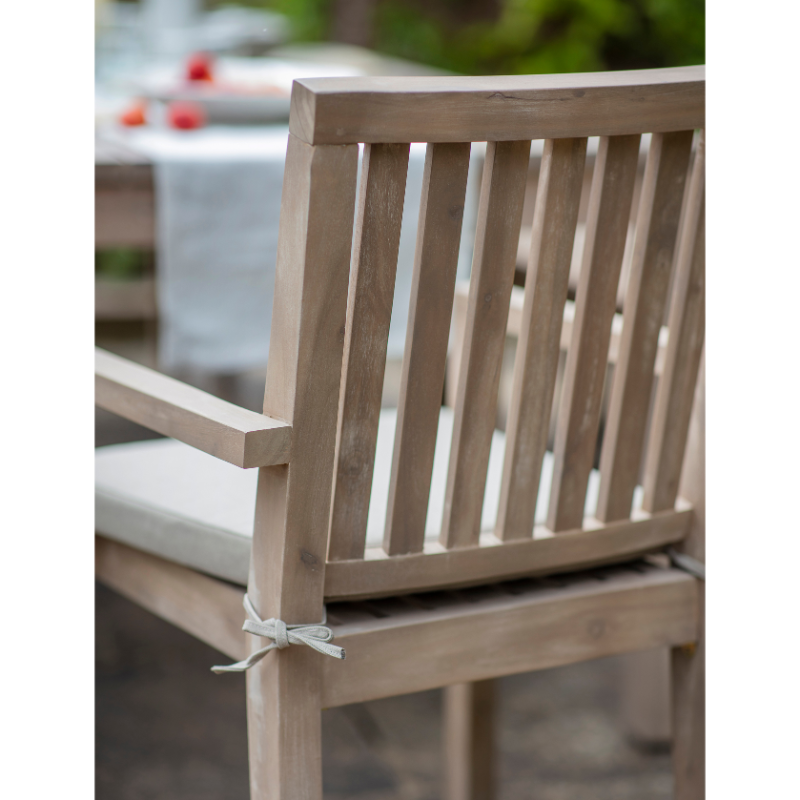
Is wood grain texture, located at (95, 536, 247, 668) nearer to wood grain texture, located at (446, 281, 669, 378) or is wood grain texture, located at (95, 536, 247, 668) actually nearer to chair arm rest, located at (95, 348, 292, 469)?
chair arm rest, located at (95, 348, 292, 469)

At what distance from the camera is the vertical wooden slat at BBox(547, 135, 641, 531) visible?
76 centimetres

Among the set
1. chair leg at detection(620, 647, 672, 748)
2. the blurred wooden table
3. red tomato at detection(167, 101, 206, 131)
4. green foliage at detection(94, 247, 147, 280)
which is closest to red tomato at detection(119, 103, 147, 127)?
red tomato at detection(167, 101, 206, 131)

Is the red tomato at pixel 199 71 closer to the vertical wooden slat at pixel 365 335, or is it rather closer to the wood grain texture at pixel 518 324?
the wood grain texture at pixel 518 324

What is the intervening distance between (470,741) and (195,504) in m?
0.56

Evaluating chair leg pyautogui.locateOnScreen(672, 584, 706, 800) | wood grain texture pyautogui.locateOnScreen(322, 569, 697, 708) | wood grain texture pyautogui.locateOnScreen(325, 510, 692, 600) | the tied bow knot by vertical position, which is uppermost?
wood grain texture pyautogui.locateOnScreen(325, 510, 692, 600)

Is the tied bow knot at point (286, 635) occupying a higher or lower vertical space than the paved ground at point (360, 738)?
higher

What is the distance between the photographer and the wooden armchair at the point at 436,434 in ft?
2.24

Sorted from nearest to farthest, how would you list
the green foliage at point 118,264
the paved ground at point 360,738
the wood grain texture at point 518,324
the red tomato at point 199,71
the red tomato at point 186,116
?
the wood grain texture at point 518,324, the paved ground at point 360,738, the red tomato at point 186,116, the red tomato at point 199,71, the green foliage at point 118,264

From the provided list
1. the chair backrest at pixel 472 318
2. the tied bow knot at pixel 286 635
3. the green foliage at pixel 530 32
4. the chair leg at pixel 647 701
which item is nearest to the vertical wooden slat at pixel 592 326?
the chair backrest at pixel 472 318

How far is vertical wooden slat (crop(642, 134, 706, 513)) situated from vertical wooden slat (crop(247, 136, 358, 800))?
31 centimetres

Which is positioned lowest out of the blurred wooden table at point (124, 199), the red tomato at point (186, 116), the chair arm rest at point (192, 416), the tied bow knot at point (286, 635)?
the tied bow knot at point (286, 635)

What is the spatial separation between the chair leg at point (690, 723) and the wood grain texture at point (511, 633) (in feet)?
0.10

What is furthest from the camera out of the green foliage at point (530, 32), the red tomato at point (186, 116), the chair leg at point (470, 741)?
the green foliage at point (530, 32)
